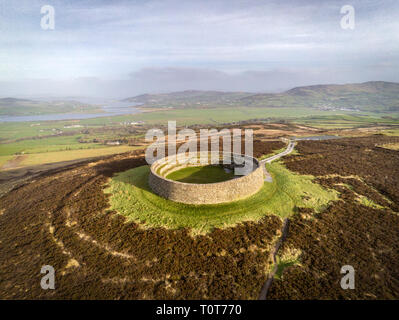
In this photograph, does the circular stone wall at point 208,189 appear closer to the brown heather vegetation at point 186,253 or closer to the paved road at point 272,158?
the paved road at point 272,158

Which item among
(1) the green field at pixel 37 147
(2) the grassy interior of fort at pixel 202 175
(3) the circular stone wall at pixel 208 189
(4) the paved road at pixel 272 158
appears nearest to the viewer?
(3) the circular stone wall at pixel 208 189

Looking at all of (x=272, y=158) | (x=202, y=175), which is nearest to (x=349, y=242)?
(x=202, y=175)
